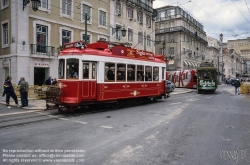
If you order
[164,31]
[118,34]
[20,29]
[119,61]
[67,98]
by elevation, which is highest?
[164,31]

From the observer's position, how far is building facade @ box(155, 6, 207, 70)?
48812 mm

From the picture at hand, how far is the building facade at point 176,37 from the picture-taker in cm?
4881

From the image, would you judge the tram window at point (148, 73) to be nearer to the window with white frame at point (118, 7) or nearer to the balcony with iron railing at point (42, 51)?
the balcony with iron railing at point (42, 51)

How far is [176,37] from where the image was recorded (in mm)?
49500

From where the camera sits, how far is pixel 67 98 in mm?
10281

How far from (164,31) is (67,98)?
1763 inches

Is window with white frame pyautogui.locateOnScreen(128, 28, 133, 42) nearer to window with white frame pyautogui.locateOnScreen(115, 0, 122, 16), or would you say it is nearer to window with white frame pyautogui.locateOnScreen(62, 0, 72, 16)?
window with white frame pyautogui.locateOnScreen(115, 0, 122, 16)

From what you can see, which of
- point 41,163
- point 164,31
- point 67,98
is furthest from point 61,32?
point 164,31

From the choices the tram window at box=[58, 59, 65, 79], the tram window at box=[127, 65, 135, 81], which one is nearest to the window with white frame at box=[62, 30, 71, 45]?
the tram window at box=[127, 65, 135, 81]

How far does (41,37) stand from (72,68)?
10.7 m

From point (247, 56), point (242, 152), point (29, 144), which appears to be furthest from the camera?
point (247, 56)

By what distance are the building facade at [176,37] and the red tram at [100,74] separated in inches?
1347

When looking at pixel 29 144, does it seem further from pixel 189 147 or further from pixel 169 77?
pixel 169 77

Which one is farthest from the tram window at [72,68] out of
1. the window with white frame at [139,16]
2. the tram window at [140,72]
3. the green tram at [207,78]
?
the window with white frame at [139,16]
